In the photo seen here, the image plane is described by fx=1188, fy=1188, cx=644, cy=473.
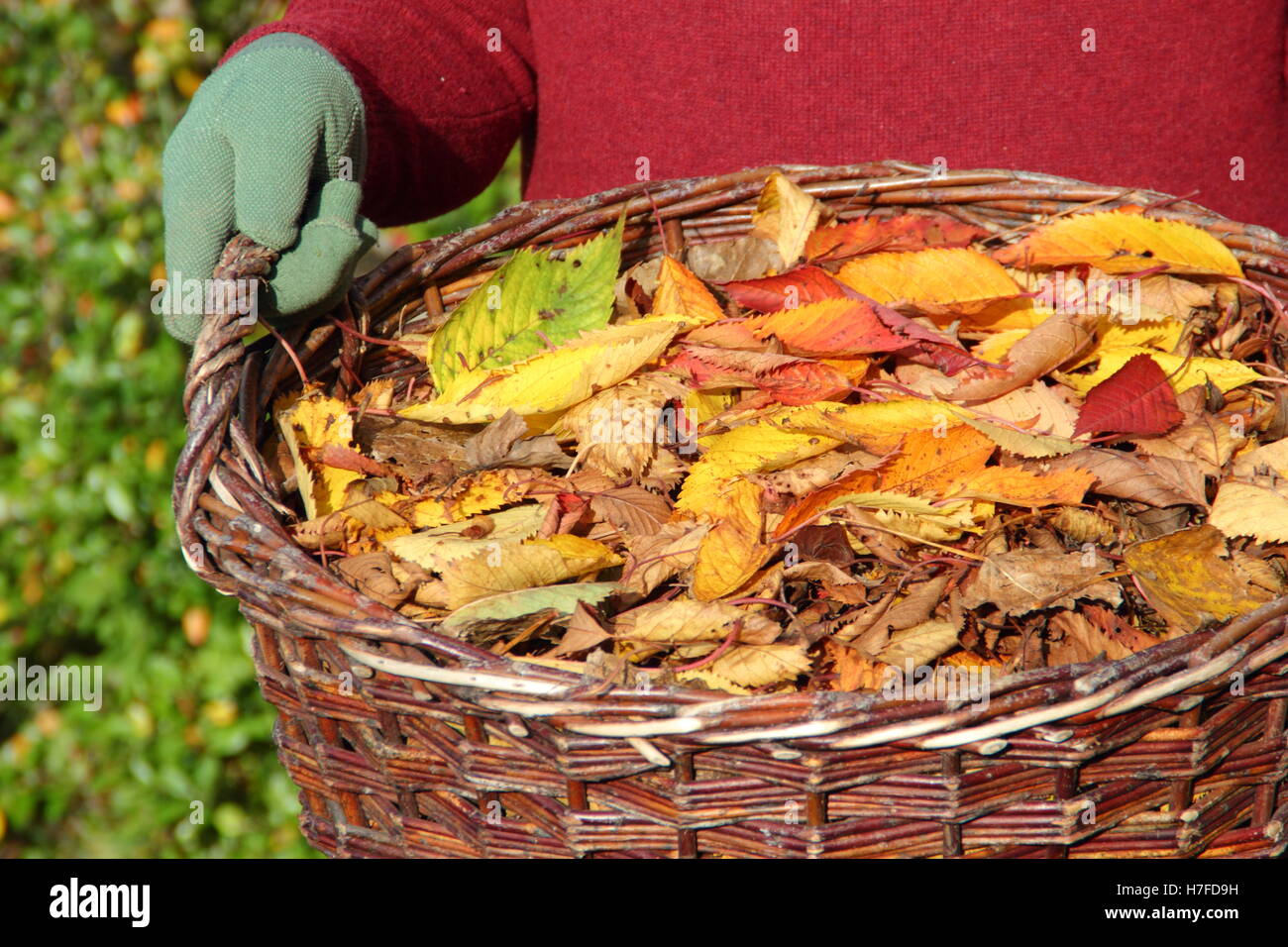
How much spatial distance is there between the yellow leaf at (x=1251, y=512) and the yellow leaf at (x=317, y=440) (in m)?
0.67

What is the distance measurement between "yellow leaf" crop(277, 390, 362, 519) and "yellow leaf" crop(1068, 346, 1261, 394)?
0.64 meters

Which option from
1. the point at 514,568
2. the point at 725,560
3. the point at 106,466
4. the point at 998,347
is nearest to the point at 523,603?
the point at 514,568

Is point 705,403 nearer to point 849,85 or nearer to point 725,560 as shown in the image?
point 725,560

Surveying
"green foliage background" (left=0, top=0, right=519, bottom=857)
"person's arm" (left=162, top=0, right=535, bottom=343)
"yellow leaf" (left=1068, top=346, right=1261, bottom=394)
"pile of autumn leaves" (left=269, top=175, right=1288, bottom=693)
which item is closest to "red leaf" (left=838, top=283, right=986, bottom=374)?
"pile of autumn leaves" (left=269, top=175, right=1288, bottom=693)

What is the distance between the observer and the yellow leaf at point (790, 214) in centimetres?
115

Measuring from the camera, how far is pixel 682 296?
3.66ft

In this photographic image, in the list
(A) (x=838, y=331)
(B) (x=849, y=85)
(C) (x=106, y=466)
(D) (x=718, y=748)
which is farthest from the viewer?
(C) (x=106, y=466)

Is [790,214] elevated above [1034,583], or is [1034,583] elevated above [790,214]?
[790,214]

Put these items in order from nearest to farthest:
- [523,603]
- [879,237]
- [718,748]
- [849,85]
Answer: [718,748]
[523,603]
[879,237]
[849,85]

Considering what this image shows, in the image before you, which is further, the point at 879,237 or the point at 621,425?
the point at 879,237

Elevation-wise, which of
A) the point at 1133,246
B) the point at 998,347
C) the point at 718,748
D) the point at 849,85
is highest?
the point at 849,85

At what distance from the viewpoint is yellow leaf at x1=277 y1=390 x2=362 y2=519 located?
0.95m

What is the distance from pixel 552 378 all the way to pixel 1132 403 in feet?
1.57

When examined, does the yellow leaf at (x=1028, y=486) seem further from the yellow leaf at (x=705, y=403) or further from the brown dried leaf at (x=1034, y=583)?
the yellow leaf at (x=705, y=403)
